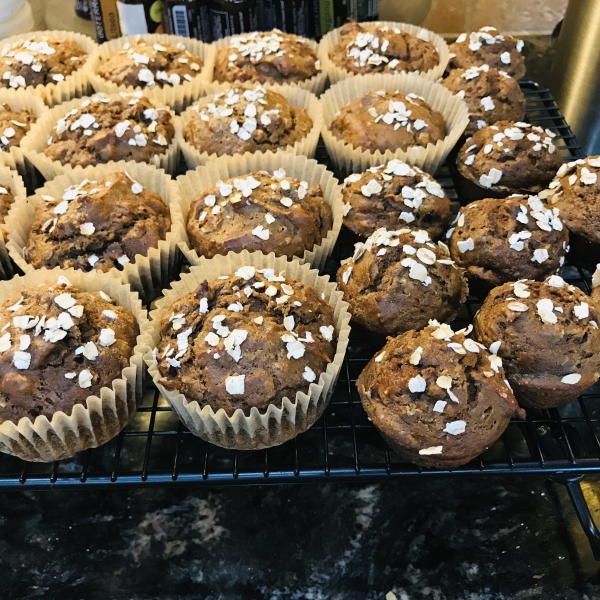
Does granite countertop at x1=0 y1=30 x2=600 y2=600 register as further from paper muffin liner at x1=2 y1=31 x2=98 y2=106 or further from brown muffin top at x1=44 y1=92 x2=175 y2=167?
paper muffin liner at x1=2 y1=31 x2=98 y2=106

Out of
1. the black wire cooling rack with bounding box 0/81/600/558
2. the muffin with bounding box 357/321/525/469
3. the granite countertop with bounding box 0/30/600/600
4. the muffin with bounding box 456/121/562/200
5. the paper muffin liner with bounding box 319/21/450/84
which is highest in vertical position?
the paper muffin liner with bounding box 319/21/450/84

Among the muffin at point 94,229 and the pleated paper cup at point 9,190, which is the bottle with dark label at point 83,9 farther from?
the muffin at point 94,229

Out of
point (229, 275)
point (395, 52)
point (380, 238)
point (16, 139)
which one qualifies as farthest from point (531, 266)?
point (16, 139)

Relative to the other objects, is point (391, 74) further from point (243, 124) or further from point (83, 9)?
point (83, 9)

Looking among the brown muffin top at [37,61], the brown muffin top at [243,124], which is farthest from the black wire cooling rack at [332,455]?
the brown muffin top at [37,61]

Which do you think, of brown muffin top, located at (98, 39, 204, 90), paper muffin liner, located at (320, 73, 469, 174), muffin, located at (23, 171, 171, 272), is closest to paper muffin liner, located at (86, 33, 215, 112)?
brown muffin top, located at (98, 39, 204, 90)
